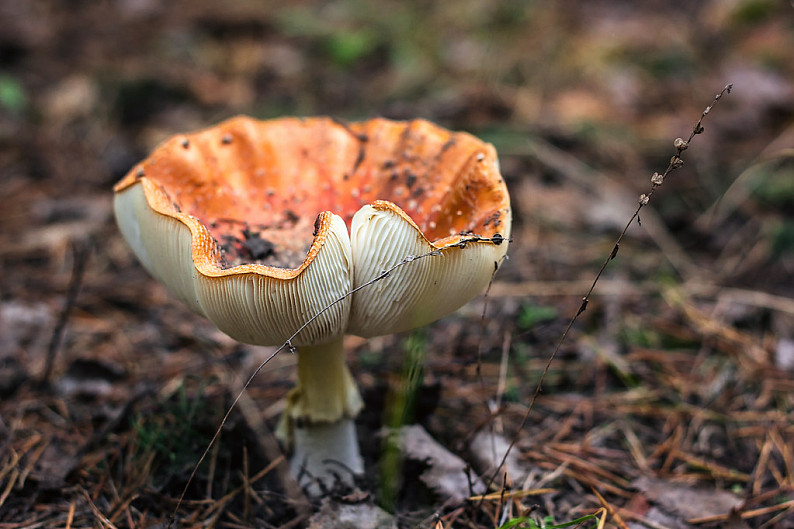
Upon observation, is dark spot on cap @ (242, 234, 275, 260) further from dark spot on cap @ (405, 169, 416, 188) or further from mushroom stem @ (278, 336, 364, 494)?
dark spot on cap @ (405, 169, 416, 188)

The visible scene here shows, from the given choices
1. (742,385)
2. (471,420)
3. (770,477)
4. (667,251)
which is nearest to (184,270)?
(471,420)

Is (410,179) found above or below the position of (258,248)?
above

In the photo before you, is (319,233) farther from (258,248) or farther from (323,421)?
(323,421)

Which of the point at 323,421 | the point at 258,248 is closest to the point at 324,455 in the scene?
the point at 323,421

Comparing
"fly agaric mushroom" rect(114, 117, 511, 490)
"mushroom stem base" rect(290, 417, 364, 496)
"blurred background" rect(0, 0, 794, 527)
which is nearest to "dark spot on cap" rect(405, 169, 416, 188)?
"fly agaric mushroom" rect(114, 117, 511, 490)

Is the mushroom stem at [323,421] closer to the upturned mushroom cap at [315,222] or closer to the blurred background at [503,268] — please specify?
the blurred background at [503,268]

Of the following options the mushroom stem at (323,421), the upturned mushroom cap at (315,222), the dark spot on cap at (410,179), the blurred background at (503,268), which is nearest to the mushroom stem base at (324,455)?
the mushroom stem at (323,421)
